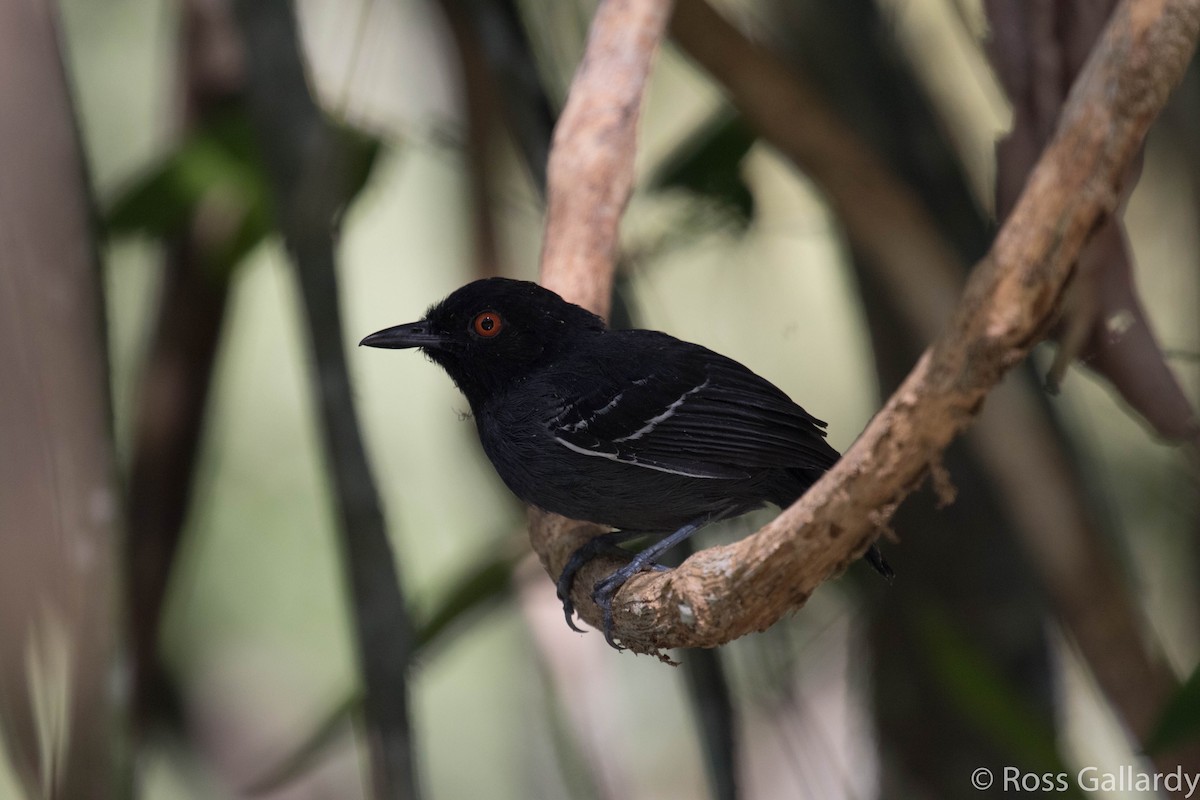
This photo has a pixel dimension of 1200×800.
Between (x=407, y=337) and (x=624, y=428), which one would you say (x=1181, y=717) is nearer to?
(x=624, y=428)

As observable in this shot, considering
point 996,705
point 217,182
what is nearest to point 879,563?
point 996,705

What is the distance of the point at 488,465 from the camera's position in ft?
15.6

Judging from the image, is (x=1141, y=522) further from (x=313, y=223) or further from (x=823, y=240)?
(x=313, y=223)

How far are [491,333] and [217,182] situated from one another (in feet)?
3.44

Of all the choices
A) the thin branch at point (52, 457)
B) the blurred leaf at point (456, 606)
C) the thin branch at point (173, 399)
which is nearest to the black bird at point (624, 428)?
the blurred leaf at point (456, 606)

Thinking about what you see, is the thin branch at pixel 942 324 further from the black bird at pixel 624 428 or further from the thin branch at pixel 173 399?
the thin branch at pixel 173 399

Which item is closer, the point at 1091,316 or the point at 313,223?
the point at 1091,316

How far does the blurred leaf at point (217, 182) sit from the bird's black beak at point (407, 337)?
408 mm

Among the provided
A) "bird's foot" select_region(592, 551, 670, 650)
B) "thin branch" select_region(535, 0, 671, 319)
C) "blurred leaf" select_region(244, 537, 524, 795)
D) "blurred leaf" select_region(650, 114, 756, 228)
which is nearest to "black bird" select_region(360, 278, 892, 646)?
"bird's foot" select_region(592, 551, 670, 650)

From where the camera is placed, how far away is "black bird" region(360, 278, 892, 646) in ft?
8.55

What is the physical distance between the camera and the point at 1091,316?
7.23 ft

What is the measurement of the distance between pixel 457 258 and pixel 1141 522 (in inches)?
126

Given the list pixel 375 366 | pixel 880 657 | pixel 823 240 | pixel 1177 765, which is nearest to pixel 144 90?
pixel 375 366

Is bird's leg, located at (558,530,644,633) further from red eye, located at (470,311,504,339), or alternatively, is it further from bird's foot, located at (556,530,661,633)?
red eye, located at (470,311,504,339)
